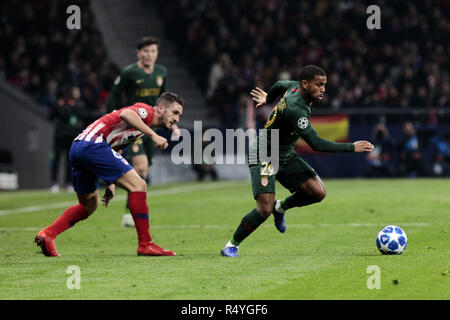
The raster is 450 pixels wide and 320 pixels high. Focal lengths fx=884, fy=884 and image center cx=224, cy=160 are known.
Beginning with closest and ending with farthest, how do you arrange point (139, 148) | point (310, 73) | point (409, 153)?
point (310, 73)
point (139, 148)
point (409, 153)

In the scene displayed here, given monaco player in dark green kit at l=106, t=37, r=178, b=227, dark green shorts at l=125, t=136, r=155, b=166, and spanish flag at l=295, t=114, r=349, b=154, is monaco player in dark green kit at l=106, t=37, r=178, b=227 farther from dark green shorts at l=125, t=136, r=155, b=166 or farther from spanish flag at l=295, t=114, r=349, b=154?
spanish flag at l=295, t=114, r=349, b=154

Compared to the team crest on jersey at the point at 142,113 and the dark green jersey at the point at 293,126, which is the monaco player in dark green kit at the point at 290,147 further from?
the team crest on jersey at the point at 142,113

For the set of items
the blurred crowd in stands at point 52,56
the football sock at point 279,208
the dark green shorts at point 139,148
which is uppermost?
the blurred crowd in stands at point 52,56

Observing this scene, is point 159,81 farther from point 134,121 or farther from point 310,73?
point 310,73

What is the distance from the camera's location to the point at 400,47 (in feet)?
90.1

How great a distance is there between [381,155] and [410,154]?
0.81m

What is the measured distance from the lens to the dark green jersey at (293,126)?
8719mm

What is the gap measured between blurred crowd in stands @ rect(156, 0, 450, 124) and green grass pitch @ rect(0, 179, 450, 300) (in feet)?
30.7

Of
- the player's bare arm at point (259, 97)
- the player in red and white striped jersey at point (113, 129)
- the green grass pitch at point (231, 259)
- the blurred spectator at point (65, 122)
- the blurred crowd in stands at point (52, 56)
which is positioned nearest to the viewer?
the green grass pitch at point (231, 259)

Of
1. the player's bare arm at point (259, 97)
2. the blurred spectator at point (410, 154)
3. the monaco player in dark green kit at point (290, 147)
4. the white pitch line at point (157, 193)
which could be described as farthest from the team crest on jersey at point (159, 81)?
the blurred spectator at point (410, 154)

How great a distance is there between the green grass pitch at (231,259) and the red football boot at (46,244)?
149 mm

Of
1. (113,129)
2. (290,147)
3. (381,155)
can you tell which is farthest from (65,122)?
(290,147)

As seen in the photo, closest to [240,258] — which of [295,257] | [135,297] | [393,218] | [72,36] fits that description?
[295,257]

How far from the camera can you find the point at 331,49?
90.8 ft
